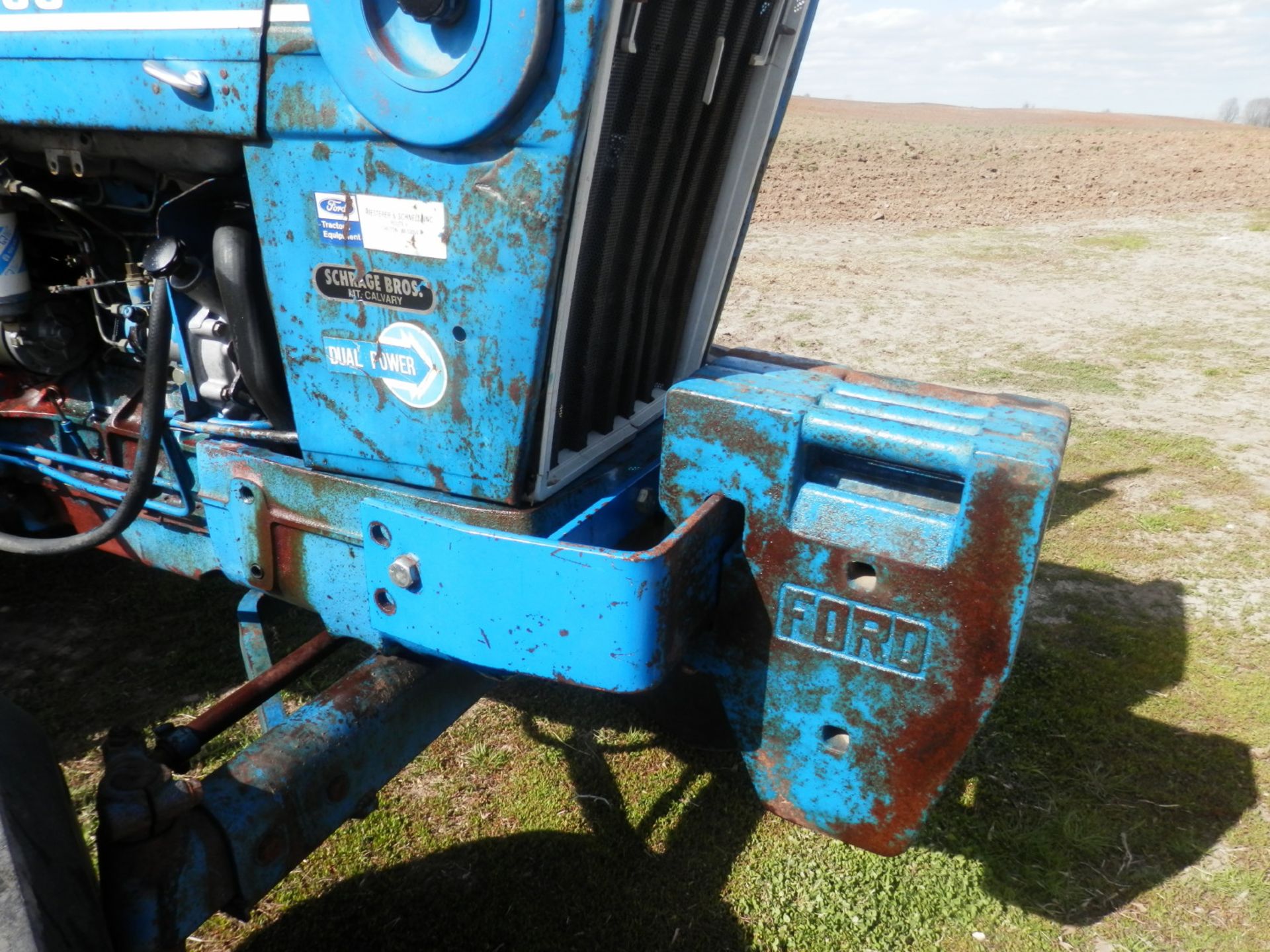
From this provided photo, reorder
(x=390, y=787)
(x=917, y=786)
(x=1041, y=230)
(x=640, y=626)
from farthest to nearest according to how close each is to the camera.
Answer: (x=1041, y=230) → (x=390, y=787) → (x=917, y=786) → (x=640, y=626)

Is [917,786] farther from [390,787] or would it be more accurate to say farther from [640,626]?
[390,787]

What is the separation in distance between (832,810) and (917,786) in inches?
7.4

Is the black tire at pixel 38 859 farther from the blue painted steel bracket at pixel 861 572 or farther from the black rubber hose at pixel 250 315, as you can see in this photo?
the blue painted steel bracket at pixel 861 572

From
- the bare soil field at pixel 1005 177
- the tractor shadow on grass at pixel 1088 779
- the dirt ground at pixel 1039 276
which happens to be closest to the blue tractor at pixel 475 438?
the tractor shadow on grass at pixel 1088 779

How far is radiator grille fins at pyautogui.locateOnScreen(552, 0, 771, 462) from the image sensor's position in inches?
67.8

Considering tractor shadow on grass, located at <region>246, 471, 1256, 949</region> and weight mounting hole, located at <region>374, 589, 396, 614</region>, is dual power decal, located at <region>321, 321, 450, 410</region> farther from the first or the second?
tractor shadow on grass, located at <region>246, 471, 1256, 949</region>

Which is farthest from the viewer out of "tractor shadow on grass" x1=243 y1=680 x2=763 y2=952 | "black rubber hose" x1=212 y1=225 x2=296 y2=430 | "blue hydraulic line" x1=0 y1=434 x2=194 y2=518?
"blue hydraulic line" x1=0 y1=434 x2=194 y2=518

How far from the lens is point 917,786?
5.96 feet

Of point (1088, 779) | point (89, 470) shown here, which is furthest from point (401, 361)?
point (1088, 779)

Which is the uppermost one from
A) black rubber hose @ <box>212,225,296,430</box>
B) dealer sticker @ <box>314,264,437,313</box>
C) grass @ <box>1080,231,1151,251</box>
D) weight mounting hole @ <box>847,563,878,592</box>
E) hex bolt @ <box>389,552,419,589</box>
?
dealer sticker @ <box>314,264,437,313</box>

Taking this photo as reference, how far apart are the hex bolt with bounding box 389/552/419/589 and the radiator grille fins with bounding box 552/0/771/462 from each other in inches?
13.9

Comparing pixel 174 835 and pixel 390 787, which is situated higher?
pixel 174 835

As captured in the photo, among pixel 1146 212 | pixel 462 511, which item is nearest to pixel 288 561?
pixel 462 511

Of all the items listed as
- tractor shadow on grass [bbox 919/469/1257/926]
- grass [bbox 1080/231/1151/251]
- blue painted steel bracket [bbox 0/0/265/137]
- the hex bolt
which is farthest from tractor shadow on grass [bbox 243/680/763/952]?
grass [bbox 1080/231/1151/251]
